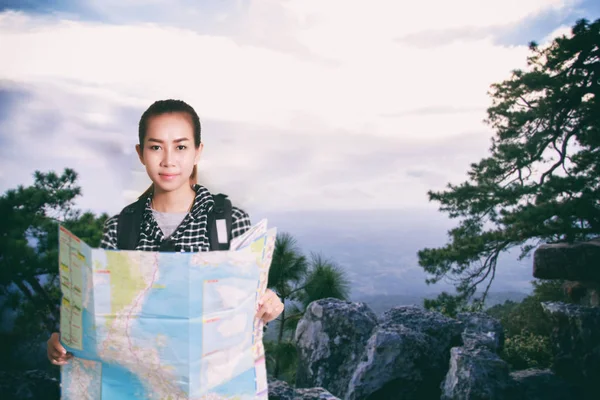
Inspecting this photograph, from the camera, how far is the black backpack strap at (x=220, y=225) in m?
1.54

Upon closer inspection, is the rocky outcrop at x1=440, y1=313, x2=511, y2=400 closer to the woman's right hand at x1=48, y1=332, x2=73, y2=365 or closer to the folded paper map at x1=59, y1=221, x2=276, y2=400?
the folded paper map at x1=59, y1=221, x2=276, y2=400

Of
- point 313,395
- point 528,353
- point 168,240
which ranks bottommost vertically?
point 528,353

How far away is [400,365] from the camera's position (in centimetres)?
399

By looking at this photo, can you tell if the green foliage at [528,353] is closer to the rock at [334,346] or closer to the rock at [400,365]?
the rock at [400,365]

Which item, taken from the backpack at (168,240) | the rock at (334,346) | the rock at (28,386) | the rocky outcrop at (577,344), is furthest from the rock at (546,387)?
the backpack at (168,240)

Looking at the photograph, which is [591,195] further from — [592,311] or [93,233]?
[93,233]

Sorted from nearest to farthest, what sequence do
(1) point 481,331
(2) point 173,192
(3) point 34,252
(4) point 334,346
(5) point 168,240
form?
(5) point 168,240 → (2) point 173,192 → (4) point 334,346 → (1) point 481,331 → (3) point 34,252

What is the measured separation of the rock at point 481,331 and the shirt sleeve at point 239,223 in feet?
10.9

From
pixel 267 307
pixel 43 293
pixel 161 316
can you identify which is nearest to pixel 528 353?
pixel 43 293

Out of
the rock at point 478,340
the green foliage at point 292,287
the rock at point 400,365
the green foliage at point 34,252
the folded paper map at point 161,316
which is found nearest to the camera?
the folded paper map at point 161,316

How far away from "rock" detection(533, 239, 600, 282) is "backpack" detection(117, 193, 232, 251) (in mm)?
9713

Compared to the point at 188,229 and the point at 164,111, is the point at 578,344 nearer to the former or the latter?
the point at 188,229

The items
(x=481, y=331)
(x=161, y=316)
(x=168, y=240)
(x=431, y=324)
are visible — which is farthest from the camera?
(x=481, y=331)

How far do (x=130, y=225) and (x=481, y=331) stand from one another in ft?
13.4
